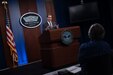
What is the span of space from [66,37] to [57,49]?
382 millimetres

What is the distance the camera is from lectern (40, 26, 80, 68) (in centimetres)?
530

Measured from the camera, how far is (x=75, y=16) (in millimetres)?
7148

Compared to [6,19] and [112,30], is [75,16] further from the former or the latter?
[6,19]

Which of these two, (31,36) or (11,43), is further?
(31,36)

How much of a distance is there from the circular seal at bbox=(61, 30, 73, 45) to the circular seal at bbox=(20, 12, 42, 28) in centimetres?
252

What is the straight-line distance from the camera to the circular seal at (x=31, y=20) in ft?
25.0

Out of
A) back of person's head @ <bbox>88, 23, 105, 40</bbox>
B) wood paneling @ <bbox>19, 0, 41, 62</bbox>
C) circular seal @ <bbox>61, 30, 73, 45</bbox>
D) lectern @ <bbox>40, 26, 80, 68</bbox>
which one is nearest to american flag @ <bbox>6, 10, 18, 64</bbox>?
wood paneling @ <bbox>19, 0, 41, 62</bbox>

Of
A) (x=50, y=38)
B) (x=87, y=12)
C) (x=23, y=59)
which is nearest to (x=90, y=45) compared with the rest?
(x=50, y=38)

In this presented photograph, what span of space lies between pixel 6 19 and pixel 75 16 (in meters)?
2.20

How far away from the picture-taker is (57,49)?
5355mm

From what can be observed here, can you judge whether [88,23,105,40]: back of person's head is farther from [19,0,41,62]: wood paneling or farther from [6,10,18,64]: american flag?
[19,0,41,62]: wood paneling

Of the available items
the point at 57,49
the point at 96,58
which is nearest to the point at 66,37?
the point at 57,49

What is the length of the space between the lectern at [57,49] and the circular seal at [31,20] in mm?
2092

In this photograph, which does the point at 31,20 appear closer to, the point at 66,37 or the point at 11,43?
the point at 11,43
